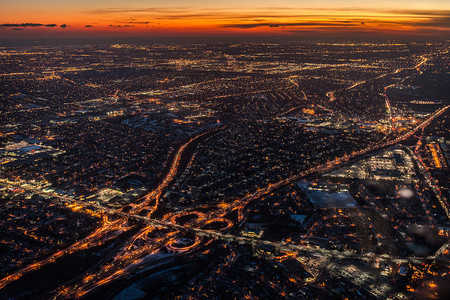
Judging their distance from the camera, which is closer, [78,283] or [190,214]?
[78,283]

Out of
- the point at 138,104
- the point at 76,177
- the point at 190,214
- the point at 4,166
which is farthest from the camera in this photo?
the point at 138,104

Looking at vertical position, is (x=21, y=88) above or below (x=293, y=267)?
above

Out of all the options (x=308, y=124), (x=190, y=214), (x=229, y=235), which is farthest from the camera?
(x=308, y=124)

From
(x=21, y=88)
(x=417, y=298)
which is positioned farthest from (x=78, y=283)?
(x=21, y=88)

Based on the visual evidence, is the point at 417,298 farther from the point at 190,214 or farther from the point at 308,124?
the point at 308,124

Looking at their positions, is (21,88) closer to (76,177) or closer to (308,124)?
(76,177)

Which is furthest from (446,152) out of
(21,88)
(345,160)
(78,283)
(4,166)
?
(21,88)

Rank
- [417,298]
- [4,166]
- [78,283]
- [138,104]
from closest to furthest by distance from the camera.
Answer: [417,298] → [78,283] → [4,166] → [138,104]

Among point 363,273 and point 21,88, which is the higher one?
point 21,88

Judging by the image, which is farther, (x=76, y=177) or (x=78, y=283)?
(x=76, y=177)
